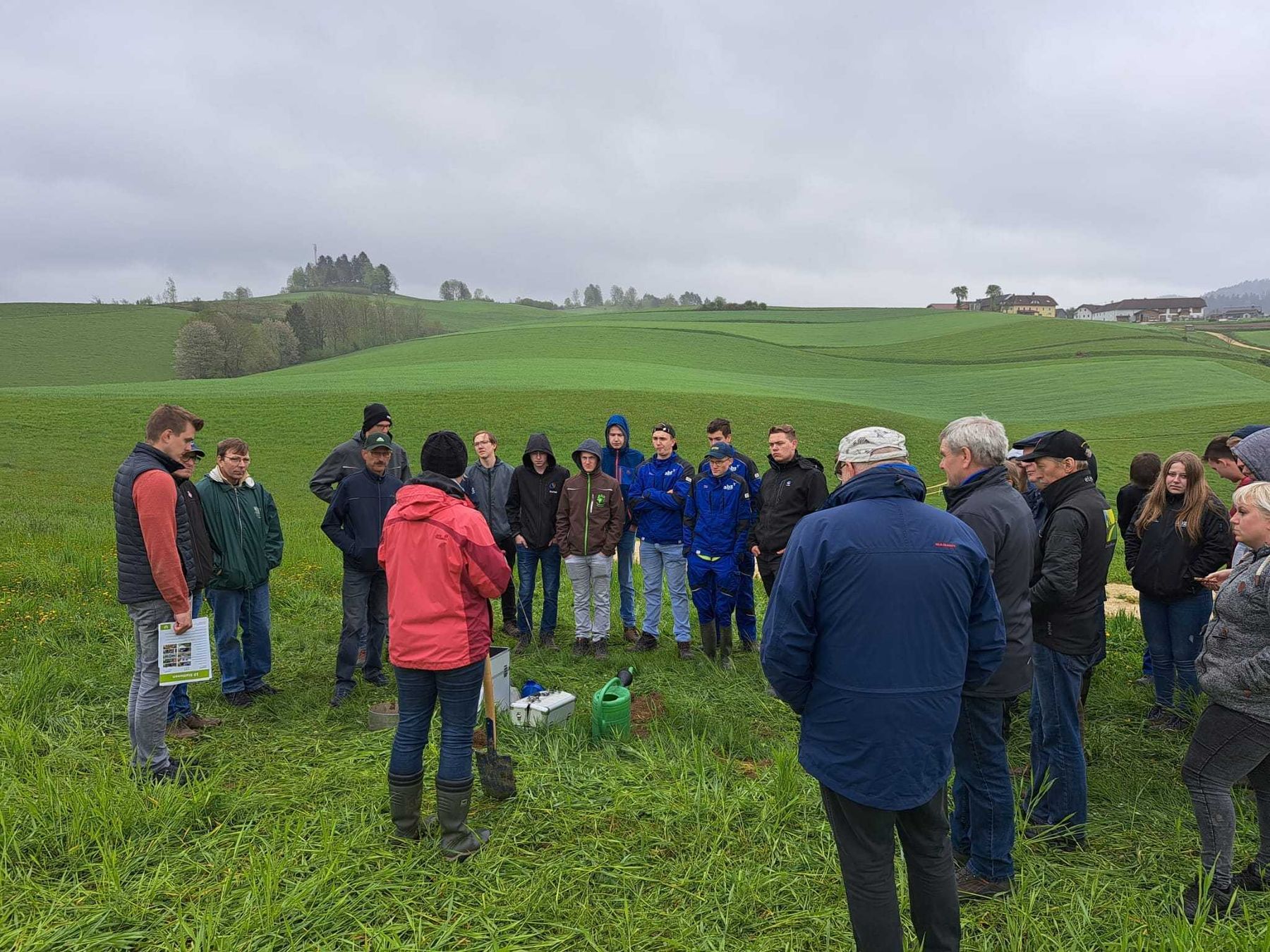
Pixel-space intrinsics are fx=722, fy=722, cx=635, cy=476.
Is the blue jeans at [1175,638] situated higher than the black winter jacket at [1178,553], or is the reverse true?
the black winter jacket at [1178,553]

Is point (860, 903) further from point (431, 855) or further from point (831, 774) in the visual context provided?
point (431, 855)

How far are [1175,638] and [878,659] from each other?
14.6 ft

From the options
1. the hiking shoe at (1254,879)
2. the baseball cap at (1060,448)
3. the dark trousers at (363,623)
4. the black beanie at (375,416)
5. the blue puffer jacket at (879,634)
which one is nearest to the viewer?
the blue puffer jacket at (879,634)

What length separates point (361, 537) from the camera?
20.4ft

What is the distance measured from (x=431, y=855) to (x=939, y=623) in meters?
2.77

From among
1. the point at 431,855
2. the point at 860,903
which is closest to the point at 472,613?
the point at 431,855

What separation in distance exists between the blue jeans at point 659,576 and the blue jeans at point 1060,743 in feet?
12.0

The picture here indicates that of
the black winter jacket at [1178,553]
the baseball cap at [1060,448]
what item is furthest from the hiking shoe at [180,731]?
the black winter jacket at [1178,553]

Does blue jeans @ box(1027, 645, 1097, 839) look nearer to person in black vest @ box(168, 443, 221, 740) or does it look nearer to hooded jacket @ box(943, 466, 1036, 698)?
hooded jacket @ box(943, 466, 1036, 698)

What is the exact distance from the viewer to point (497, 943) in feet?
10.1

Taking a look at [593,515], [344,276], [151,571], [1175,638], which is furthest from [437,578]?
[344,276]

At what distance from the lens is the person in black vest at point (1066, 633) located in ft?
13.0

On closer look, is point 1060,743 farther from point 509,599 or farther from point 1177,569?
point 509,599

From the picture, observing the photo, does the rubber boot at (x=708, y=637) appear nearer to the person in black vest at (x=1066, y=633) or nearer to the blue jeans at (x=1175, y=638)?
the person in black vest at (x=1066, y=633)
